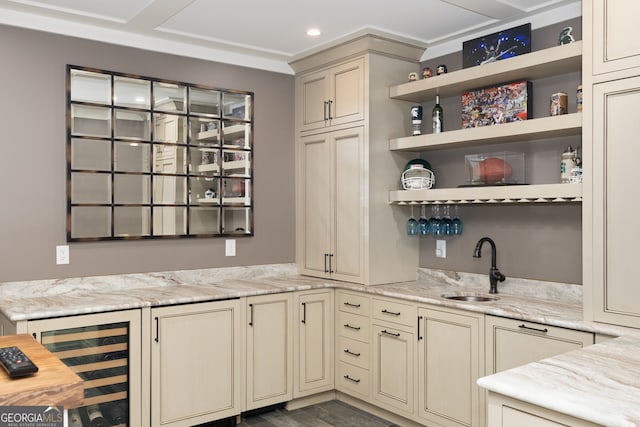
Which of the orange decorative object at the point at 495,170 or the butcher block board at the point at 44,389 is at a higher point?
the orange decorative object at the point at 495,170

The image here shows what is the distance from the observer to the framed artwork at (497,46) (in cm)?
331

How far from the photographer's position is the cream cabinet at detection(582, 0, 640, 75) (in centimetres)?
241

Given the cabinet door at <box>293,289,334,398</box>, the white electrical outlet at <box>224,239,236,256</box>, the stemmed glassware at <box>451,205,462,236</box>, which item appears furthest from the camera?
the white electrical outlet at <box>224,239,236,256</box>

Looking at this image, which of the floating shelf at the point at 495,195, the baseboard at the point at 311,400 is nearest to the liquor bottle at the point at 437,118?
the floating shelf at the point at 495,195

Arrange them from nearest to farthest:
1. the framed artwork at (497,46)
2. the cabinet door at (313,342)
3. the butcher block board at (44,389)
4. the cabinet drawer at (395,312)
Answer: the butcher block board at (44,389)
the framed artwork at (497,46)
the cabinet drawer at (395,312)
the cabinet door at (313,342)

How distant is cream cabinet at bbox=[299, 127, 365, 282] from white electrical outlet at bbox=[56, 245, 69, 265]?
5.69ft

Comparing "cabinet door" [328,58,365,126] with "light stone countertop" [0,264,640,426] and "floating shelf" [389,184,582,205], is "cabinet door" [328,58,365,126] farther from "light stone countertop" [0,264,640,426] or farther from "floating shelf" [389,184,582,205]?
"light stone countertop" [0,264,640,426]

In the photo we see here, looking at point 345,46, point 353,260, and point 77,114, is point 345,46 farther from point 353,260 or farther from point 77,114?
point 77,114

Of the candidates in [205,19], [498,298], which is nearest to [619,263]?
[498,298]

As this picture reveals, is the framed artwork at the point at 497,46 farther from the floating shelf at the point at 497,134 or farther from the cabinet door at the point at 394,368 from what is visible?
the cabinet door at the point at 394,368

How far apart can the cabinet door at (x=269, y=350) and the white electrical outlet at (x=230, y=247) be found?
61 cm

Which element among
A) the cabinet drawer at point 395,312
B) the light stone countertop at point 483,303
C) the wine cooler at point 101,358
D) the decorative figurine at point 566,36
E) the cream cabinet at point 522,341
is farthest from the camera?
the cabinet drawer at point 395,312

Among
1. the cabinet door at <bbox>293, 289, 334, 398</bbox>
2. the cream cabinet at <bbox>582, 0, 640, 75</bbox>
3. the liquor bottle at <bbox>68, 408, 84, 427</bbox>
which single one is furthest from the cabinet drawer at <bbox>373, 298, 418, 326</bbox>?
the liquor bottle at <bbox>68, 408, 84, 427</bbox>

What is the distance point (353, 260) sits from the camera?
12.9 ft
